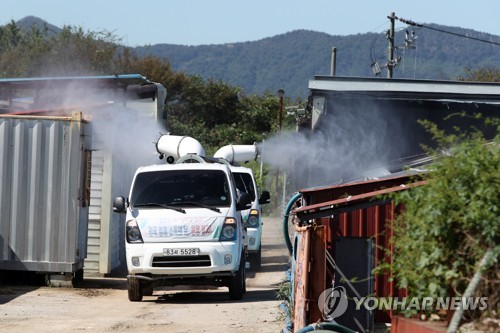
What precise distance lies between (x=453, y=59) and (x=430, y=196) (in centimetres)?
18996

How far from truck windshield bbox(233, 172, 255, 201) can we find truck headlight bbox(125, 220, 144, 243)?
592 centimetres

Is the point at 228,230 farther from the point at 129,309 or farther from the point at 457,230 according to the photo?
the point at 457,230

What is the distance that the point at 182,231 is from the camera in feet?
50.0

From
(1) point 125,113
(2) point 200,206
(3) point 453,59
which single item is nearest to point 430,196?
(2) point 200,206

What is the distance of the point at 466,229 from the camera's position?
6.06 meters

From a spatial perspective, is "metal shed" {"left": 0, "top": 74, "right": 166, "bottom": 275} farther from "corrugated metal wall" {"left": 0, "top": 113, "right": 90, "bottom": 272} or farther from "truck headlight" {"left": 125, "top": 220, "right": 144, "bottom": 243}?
"truck headlight" {"left": 125, "top": 220, "right": 144, "bottom": 243}

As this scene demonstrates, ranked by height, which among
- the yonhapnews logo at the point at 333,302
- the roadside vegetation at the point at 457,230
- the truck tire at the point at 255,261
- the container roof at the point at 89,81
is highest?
the container roof at the point at 89,81

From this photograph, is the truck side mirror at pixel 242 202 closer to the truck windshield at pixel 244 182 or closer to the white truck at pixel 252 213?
the white truck at pixel 252 213

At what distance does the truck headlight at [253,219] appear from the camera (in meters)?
21.0

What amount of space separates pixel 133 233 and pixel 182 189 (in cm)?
109

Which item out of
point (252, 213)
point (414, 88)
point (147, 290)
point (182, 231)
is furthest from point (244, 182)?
point (182, 231)

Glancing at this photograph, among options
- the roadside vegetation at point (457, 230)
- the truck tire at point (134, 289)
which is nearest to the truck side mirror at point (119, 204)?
the truck tire at point (134, 289)

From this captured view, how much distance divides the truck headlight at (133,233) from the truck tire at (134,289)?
0.61 m

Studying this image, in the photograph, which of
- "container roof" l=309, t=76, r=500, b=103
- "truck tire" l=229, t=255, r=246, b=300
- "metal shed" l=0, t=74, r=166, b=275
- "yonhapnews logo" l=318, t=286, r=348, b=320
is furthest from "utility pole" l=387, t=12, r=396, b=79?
"yonhapnews logo" l=318, t=286, r=348, b=320
